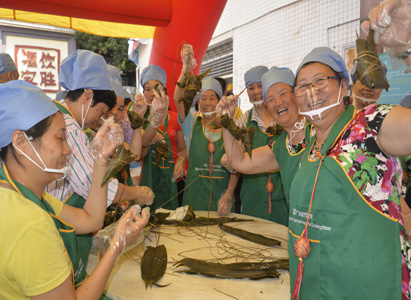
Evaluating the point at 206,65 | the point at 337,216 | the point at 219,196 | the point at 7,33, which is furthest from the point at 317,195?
the point at 206,65

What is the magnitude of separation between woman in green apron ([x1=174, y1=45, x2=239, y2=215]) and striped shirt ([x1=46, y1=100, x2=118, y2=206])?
4.46ft

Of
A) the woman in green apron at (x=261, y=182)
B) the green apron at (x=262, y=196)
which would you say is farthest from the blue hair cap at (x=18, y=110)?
the green apron at (x=262, y=196)

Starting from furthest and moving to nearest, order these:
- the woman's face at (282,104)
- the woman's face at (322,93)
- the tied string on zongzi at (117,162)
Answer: the woman's face at (282,104) → the tied string on zongzi at (117,162) → the woman's face at (322,93)

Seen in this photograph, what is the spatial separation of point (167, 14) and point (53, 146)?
14.9 ft

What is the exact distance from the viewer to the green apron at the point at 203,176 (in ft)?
10.5

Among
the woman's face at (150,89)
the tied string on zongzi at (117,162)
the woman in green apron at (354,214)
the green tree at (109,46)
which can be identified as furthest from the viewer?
the green tree at (109,46)

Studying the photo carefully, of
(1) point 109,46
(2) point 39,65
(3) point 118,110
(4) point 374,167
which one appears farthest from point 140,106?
(1) point 109,46

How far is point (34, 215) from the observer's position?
1.06 meters

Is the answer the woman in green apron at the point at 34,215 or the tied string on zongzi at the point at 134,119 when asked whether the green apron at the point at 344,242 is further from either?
the tied string on zongzi at the point at 134,119

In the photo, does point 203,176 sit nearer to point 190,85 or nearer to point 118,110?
point 190,85

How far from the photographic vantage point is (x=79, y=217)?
162cm

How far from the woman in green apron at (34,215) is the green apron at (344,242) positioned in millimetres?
761

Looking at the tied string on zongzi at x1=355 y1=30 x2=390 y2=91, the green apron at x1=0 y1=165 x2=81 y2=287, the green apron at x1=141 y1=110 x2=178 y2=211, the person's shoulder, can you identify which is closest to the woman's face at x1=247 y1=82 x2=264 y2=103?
the green apron at x1=141 y1=110 x2=178 y2=211

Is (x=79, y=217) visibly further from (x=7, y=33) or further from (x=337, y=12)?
(x=7, y=33)
